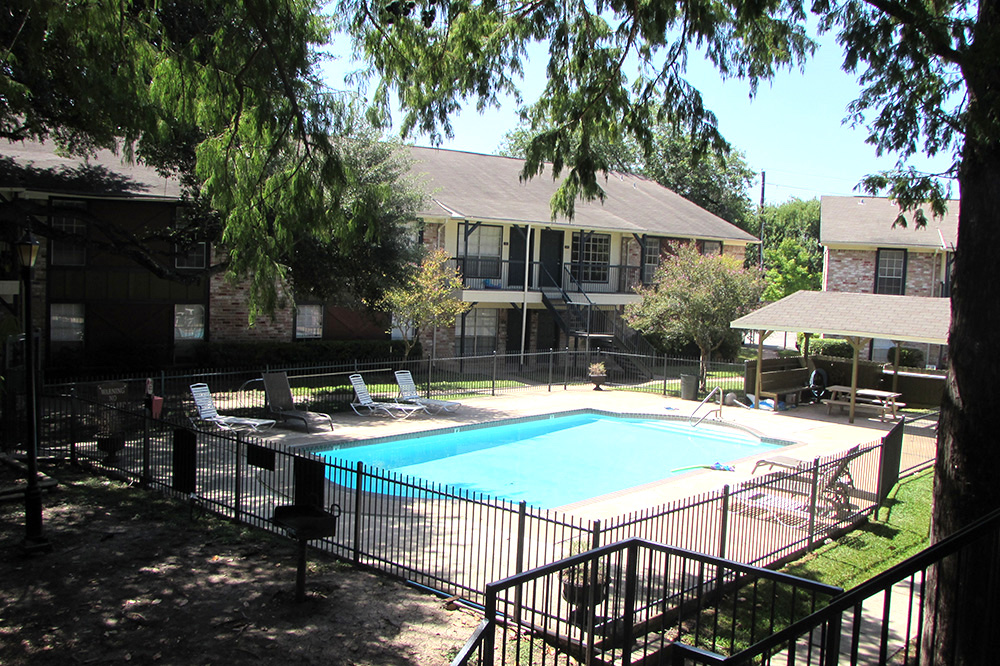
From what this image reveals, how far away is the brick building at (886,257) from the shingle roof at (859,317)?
984 centimetres

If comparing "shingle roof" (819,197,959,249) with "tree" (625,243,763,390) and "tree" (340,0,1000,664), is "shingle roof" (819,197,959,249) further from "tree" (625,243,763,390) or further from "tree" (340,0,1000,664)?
"tree" (340,0,1000,664)

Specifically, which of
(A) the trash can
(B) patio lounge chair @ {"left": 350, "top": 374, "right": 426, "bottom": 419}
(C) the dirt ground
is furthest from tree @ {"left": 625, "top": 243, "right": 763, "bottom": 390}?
(C) the dirt ground

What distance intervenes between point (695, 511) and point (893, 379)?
17820 mm

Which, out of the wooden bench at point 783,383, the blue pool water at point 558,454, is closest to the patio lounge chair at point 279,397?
the blue pool water at point 558,454

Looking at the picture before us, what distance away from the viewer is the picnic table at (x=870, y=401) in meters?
22.2

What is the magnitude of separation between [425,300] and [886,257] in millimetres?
20510

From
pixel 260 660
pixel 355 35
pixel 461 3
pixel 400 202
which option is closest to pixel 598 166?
pixel 461 3

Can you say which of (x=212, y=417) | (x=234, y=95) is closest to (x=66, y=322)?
(x=212, y=417)

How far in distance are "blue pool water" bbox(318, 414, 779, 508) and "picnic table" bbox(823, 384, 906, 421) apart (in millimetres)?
4335

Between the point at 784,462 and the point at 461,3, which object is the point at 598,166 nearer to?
the point at 461,3

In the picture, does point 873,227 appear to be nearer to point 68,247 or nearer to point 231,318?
point 231,318

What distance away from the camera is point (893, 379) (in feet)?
81.9

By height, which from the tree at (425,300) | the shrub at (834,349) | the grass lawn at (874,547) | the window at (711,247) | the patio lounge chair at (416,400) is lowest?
the grass lawn at (874,547)

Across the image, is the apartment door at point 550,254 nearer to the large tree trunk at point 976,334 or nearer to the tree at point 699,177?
the tree at point 699,177
